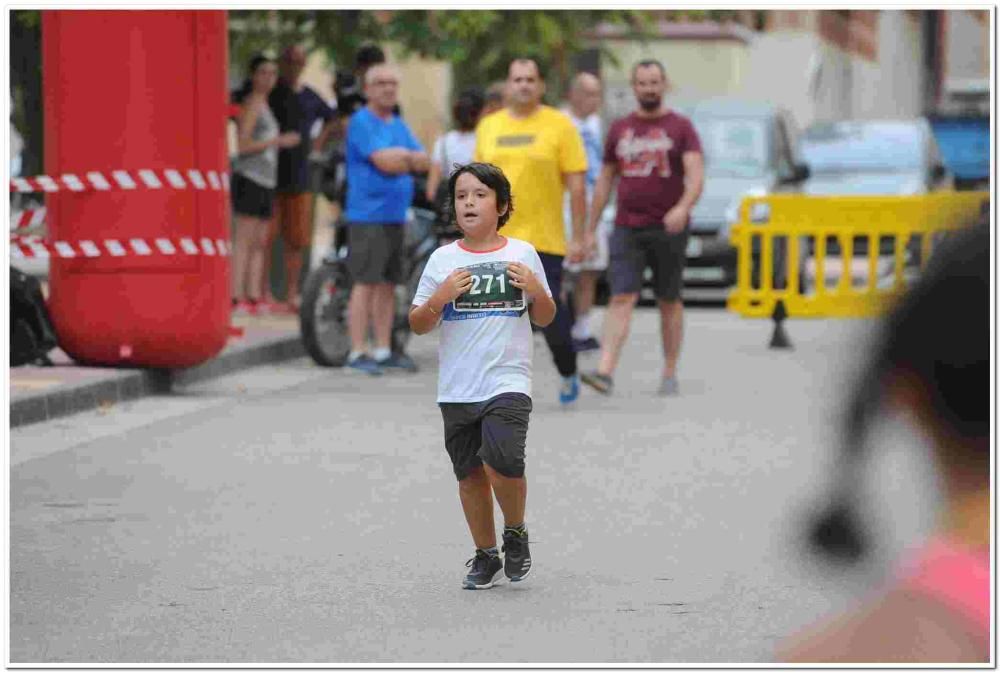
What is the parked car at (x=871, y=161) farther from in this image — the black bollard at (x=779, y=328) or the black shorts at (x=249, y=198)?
the black shorts at (x=249, y=198)

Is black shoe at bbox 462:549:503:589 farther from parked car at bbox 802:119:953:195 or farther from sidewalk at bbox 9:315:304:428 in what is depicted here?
parked car at bbox 802:119:953:195

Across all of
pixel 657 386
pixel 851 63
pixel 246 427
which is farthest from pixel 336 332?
pixel 851 63

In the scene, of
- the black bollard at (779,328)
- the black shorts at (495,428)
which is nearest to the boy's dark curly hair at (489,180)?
the black shorts at (495,428)

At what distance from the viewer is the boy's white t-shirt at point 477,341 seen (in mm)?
6117

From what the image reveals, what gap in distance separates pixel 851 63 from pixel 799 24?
33.6ft

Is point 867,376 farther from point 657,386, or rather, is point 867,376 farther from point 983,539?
point 657,386

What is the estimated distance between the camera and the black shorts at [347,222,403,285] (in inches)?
514

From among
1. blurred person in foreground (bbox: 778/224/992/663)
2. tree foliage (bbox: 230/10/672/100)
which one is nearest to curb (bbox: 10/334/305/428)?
tree foliage (bbox: 230/10/672/100)

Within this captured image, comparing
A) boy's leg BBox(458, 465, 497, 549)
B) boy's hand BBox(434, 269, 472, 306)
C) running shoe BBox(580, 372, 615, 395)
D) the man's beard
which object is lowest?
running shoe BBox(580, 372, 615, 395)

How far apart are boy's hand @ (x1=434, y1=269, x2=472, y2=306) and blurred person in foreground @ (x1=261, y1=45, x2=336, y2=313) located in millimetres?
10362

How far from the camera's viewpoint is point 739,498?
815 cm

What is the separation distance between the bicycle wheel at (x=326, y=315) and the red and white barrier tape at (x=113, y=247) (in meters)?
1.77

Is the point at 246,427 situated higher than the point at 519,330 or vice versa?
the point at 519,330

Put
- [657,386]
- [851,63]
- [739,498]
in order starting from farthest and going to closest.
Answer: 1. [851,63]
2. [657,386]
3. [739,498]
